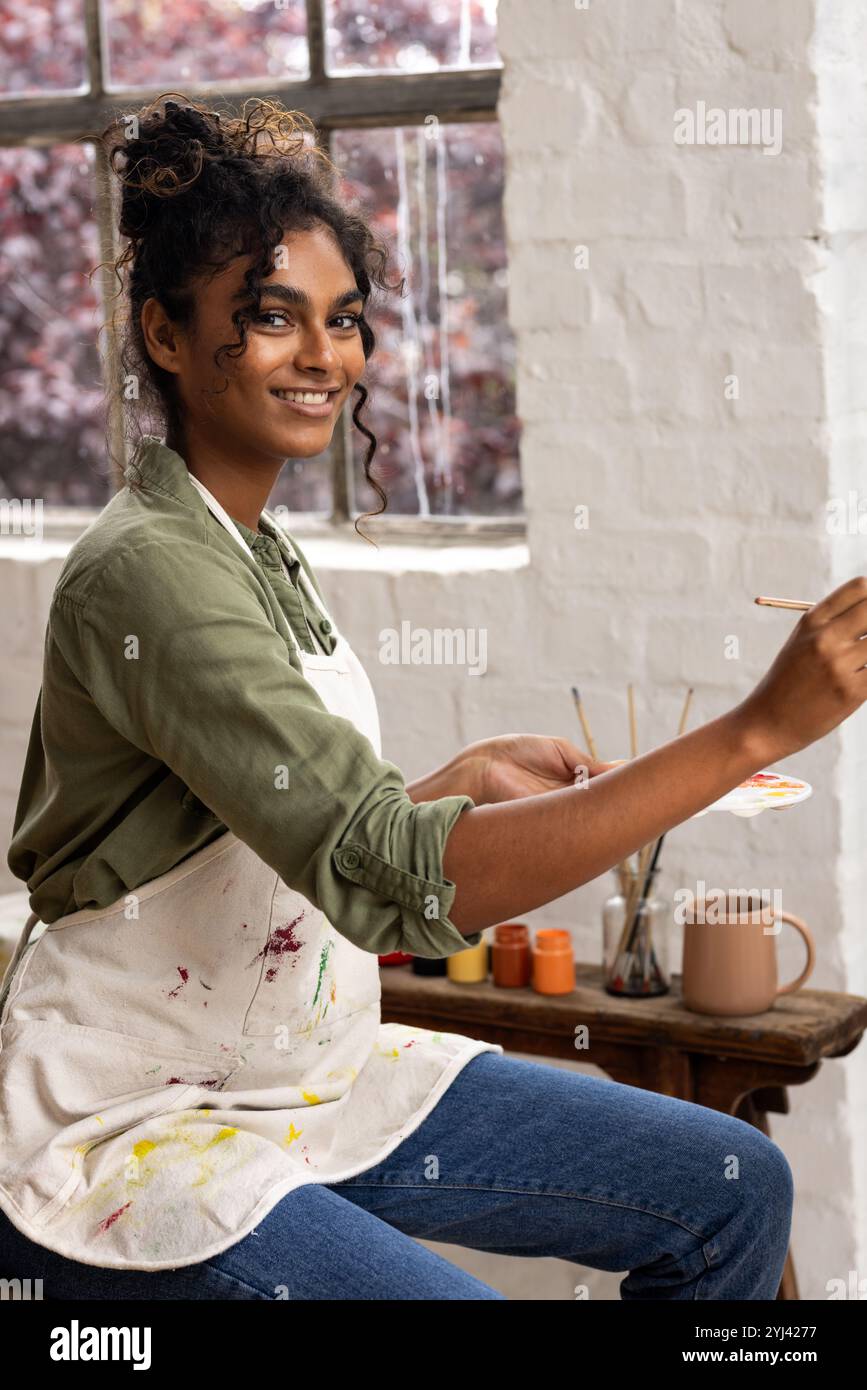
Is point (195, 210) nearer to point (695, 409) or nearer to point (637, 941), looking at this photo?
point (695, 409)

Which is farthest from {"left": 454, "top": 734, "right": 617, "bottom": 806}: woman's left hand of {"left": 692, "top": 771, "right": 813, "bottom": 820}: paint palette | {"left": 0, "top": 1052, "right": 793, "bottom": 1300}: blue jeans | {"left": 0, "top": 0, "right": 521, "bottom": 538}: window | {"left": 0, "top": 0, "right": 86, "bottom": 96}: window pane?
{"left": 0, "top": 0, "right": 86, "bottom": 96}: window pane

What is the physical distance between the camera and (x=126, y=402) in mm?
1553

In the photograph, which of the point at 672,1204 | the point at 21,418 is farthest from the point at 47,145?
the point at 672,1204

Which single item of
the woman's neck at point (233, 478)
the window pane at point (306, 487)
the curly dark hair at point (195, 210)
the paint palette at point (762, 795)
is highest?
the curly dark hair at point (195, 210)

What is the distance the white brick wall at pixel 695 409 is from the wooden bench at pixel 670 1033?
0.55ft

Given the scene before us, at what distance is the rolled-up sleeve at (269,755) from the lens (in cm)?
124

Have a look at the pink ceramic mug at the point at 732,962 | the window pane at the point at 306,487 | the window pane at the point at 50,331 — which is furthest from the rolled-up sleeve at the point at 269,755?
the window pane at the point at 50,331

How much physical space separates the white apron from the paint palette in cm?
35

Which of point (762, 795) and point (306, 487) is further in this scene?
point (306, 487)

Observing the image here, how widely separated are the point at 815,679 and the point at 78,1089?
66 cm

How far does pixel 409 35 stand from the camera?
2.51 meters

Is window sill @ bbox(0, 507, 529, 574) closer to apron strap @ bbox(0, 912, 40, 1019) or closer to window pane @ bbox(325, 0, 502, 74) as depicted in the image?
window pane @ bbox(325, 0, 502, 74)

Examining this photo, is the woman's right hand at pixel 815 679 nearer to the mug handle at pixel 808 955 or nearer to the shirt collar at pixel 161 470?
the shirt collar at pixel 161 470

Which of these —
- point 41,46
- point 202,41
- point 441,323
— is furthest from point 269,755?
point 41,46
